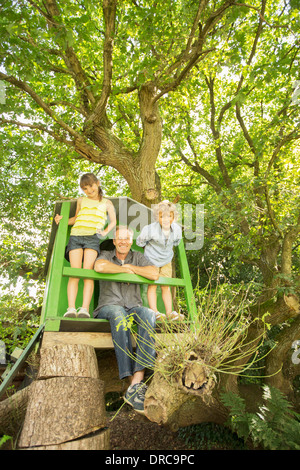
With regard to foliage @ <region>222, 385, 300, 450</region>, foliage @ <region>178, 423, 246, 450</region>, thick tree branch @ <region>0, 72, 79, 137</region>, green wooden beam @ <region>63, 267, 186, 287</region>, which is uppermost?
thick tree branch @ <region>0, 72, 79, 137</region>

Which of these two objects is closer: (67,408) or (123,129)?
(67,408)

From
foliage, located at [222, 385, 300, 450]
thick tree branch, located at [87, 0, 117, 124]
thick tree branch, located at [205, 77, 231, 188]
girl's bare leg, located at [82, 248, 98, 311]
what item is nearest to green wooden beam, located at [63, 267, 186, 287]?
girl's bare leg, located at [82, 248, 98, 311]

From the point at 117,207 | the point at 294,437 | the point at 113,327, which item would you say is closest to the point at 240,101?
the point at 117,207

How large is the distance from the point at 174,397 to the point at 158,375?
21cm

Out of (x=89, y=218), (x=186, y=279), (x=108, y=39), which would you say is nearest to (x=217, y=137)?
(x=108, y=39)

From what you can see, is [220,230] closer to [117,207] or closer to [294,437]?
[117,207]

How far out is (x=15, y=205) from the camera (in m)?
6.66

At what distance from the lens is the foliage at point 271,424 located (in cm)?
292

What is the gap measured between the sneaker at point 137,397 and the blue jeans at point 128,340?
148 mm

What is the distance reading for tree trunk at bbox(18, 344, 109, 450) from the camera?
2186 millimetres

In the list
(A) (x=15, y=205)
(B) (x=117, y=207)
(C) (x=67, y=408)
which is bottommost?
(C) (x=67, y=408)

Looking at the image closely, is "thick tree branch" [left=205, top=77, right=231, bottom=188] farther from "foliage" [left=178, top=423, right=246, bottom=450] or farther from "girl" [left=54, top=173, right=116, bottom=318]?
"foliage" [left=178, top=423, right=246, bottom=450]

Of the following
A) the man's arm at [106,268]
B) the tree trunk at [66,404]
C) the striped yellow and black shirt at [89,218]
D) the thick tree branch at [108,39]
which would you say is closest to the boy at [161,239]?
the striped yellow and black shirt at [89,218]

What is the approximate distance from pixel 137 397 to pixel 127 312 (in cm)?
98
